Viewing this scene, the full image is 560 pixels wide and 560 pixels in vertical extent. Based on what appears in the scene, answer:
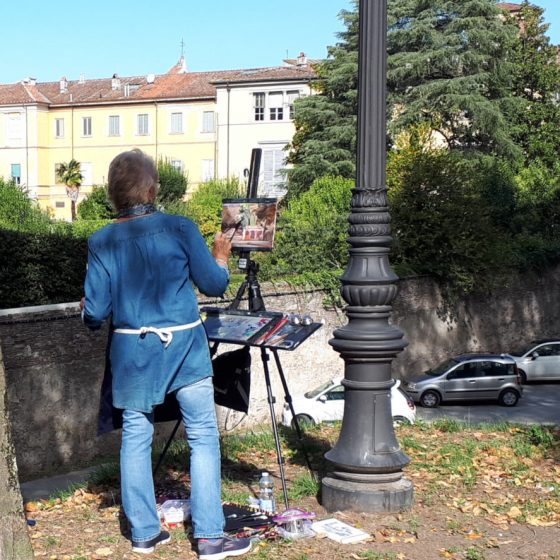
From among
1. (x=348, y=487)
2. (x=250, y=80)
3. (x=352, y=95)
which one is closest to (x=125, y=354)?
(x=348, y=487)

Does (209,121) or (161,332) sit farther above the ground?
(209,121)

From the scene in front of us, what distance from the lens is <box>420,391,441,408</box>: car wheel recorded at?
25234mm

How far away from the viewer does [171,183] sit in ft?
194

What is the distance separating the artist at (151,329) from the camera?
4.70 m

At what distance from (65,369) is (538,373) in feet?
58.5

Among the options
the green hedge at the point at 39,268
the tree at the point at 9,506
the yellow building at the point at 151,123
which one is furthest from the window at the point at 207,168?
the tree at the point at 9,506

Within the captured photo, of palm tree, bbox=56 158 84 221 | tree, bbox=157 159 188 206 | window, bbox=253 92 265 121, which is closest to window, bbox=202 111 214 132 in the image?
tree, bbox=157 159 188 206

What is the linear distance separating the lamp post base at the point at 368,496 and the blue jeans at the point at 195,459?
1191 millimetres

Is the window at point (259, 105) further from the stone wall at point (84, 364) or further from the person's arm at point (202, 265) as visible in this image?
the person's arm at point (202, 265)

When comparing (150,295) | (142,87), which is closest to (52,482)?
(150,295)

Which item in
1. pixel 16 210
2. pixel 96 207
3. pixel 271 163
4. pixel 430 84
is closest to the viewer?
pixel 430 84

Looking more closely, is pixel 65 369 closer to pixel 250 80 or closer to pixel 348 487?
pixel 348 487

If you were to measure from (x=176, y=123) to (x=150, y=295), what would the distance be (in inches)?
2476

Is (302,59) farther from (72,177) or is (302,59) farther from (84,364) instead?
(84,364)
